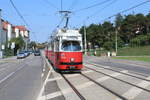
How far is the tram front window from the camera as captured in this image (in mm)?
20703

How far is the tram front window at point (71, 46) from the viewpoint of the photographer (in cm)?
2070

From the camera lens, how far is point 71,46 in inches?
821

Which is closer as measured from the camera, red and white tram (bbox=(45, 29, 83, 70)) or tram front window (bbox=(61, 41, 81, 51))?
red and white tram (bbox=(45, 29, 83, 70))

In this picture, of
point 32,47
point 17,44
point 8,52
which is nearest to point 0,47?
point 8,52

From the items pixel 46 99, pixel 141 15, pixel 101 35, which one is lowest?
pixel 46 99

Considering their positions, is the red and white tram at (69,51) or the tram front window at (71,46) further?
the tram front window at (71,46)

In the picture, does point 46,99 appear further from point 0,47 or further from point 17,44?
point 17,44

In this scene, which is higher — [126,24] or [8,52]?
[126,24]

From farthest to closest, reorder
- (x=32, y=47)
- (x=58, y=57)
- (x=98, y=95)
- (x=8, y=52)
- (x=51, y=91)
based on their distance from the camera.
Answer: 1. (x=32, y=47)
2. (x=8, y=52)
3. (x=58, y=57)
4. (x=51, y=91)
5. (x=98, y=95)

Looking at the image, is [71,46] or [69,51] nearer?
[69,51]

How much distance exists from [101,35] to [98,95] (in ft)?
351

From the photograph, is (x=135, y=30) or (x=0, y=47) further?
(x=135, y=30)

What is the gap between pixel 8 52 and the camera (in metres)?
84.3

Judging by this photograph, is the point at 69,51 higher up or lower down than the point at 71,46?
lower down
